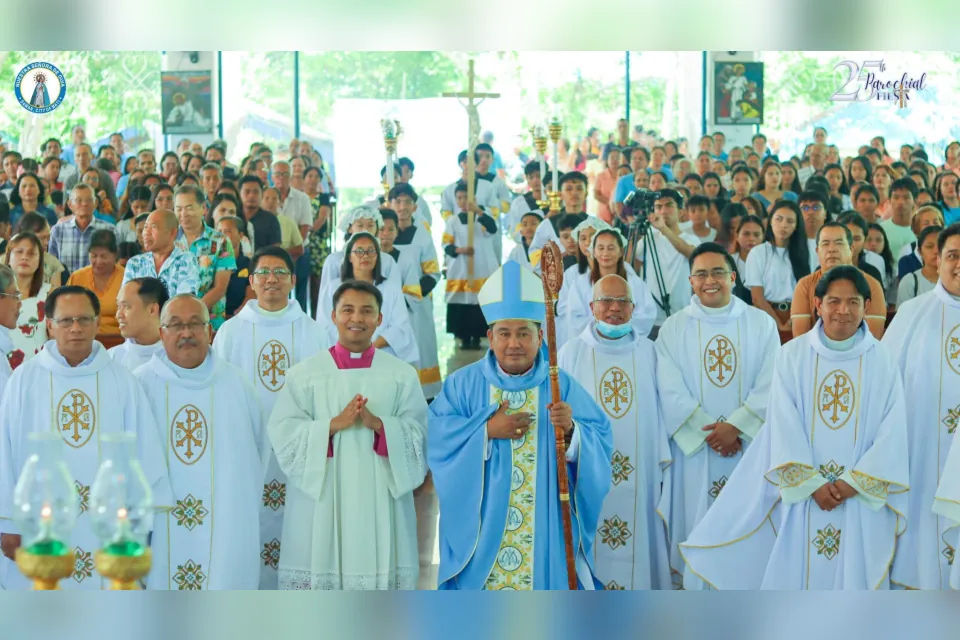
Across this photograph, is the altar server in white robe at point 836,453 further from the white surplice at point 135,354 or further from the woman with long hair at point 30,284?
the woman with long hair at point 30,284

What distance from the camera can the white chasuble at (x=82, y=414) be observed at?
17.8 ft

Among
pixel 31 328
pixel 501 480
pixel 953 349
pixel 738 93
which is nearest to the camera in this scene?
pixel 501 480

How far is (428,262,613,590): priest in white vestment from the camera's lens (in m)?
5.26

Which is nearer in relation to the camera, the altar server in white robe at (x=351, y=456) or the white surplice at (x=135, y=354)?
the altar server in white robe at (x=351, y=456)

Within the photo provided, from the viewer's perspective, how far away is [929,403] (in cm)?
602

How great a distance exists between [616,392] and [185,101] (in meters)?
13.6

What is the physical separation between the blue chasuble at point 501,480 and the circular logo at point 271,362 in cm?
163

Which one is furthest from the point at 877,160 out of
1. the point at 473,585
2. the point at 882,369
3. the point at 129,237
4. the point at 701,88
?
the point at 473,585

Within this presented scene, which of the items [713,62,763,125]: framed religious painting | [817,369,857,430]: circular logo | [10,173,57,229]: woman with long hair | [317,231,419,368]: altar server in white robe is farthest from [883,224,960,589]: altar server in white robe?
[713,62,763,125]: framed religious painting

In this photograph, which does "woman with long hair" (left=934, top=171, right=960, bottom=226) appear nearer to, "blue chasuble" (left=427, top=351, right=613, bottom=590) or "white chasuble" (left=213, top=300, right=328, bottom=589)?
"white chasuble" (left=213, top=300, right=328, bottom=589)

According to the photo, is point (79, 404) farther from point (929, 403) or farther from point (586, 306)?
point (929, 403)

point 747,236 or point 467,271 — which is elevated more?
point 747,236

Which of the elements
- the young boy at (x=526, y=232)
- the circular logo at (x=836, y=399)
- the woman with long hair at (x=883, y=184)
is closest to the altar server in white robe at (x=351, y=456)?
the circular logo at (x=836, y=399)

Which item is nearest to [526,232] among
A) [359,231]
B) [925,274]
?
[359,231]
